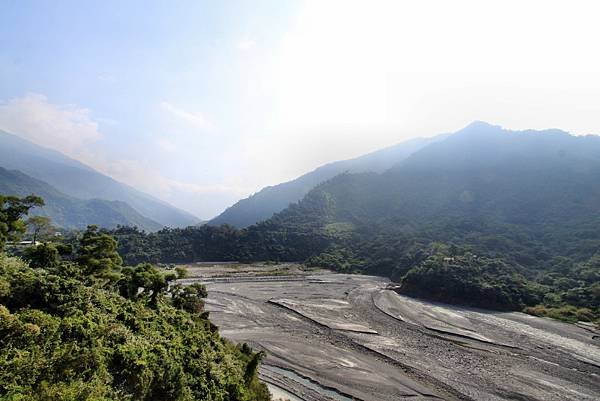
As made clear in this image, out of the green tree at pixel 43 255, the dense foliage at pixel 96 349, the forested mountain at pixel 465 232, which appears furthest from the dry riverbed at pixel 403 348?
the green tree at pixel 43 255

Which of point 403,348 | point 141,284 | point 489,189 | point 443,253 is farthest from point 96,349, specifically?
point 489,189

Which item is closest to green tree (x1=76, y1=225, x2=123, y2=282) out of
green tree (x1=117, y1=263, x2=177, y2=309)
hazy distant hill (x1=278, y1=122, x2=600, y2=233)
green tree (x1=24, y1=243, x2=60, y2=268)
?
green tree (x1=117, y1=263, x2=177, y2=309)

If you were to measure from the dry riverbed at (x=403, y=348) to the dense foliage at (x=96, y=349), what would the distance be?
10.4 m

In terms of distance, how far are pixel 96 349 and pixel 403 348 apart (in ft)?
107

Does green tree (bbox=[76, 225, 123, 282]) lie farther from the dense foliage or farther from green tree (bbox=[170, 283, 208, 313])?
green tree (bbox=[170, 283, 208, 313])

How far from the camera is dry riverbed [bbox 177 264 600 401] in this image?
89.7 ft

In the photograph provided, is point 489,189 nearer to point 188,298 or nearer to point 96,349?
point 188,298

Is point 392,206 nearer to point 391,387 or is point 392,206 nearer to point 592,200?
point 592,200

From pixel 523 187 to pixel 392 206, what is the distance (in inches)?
2234

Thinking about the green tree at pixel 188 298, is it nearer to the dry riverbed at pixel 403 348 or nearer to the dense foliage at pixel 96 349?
the dense foliage at pixel 96 349

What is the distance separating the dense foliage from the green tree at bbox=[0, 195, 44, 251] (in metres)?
7.24

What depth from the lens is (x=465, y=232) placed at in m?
115

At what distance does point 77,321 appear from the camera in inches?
510

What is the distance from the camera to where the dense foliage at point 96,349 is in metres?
10.1
